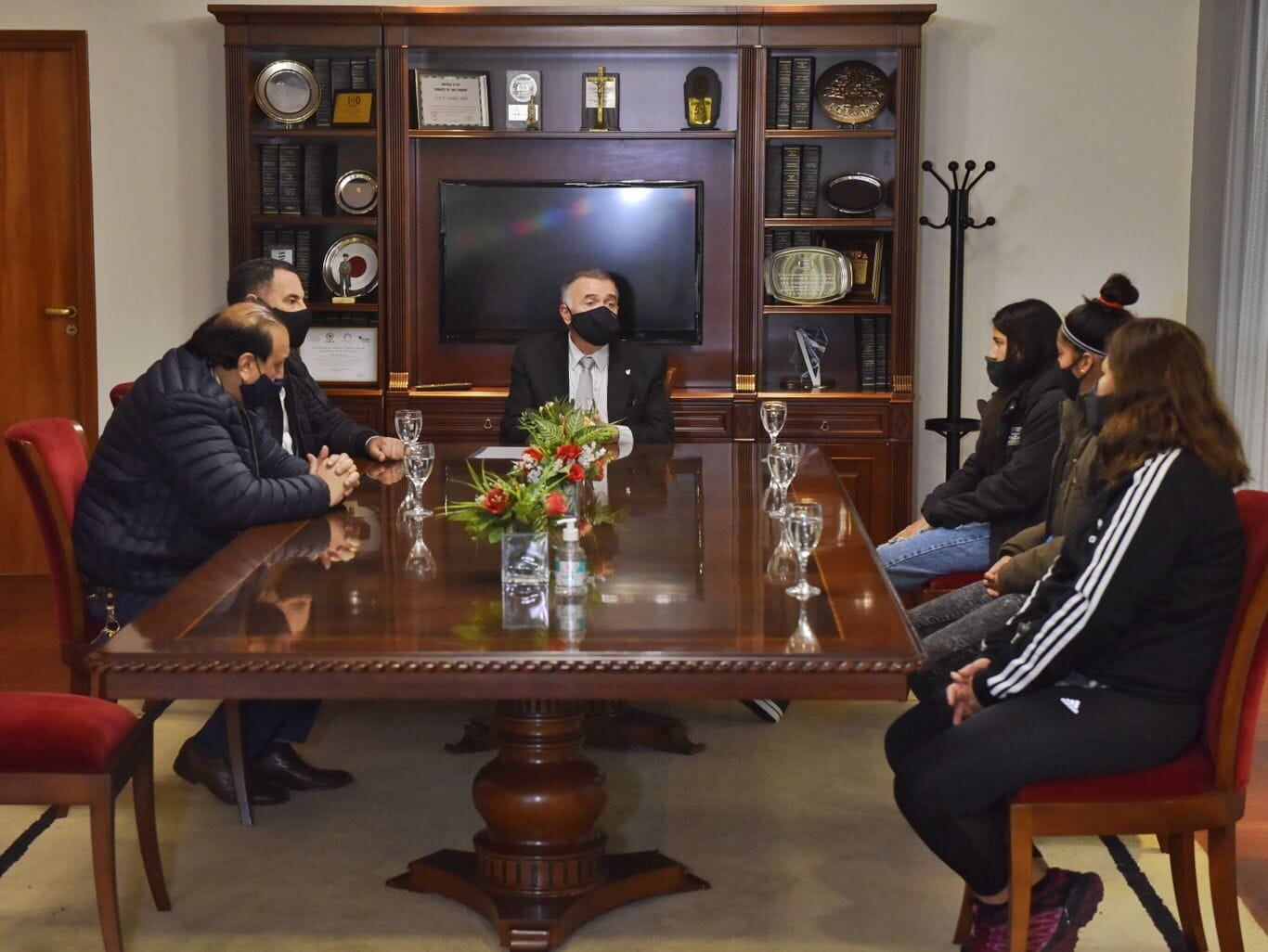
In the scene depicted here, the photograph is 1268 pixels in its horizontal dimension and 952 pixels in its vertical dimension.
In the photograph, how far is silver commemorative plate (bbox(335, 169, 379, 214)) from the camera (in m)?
6.04

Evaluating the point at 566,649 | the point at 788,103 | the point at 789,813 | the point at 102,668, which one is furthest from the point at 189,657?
the point at 788,103

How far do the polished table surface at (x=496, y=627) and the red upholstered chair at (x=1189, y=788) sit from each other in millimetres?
401

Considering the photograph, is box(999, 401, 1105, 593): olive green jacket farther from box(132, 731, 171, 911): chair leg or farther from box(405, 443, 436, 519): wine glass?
box(132, 731, 171, 911): chair leg

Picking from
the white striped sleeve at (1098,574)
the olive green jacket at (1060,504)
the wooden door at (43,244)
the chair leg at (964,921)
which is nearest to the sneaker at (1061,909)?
the chair leg at (964,921)

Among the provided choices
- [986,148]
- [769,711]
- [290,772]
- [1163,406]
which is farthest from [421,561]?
[986,148]

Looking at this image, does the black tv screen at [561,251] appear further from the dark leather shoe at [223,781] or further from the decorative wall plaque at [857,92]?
the dark leather shoe at [223,781]

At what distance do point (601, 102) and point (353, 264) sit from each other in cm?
116

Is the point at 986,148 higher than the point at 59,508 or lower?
higher

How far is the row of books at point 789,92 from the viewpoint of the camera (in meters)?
5.83

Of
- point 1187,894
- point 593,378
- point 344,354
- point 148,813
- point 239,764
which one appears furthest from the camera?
point 344,354

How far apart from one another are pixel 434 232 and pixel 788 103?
57.9 inches

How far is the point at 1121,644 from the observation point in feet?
7.79

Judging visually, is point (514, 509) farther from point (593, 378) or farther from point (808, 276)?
point (808, 276)

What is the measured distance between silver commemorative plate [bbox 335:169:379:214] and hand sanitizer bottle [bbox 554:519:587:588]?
3819 millimetres
